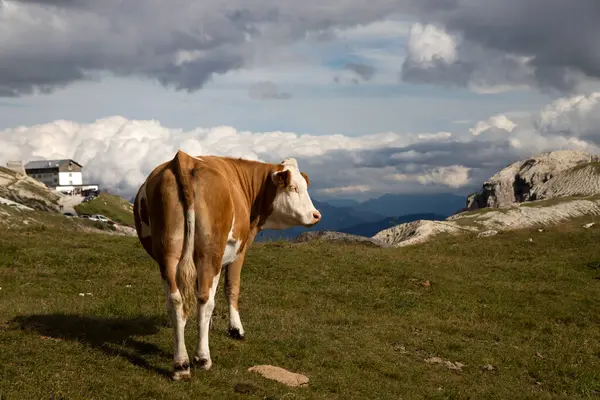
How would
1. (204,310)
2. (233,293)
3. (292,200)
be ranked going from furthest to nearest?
(233,293) → (292,200) → (204,310)

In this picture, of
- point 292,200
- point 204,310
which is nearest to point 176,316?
point 204,310

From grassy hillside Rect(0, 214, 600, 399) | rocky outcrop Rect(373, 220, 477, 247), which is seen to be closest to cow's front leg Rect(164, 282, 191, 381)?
grassy hillside Rect(0, 214, 600, 399)

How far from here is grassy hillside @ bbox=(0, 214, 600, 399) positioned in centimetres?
1177

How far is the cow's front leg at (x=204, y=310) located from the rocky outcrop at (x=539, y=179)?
90.8 m

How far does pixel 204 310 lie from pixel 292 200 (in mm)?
3553

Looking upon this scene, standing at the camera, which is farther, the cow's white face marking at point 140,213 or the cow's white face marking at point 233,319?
the cow's white face marking at point 233,319

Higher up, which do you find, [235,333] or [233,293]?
[233,293]

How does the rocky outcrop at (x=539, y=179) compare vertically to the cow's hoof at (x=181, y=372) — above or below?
above

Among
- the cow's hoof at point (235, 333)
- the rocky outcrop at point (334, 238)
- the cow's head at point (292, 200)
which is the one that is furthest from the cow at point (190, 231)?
the rocky outcrop at point (334, 238)

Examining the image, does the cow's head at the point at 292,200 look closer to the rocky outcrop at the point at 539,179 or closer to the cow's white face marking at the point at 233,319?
the cow's white face marking at the point at 233,319

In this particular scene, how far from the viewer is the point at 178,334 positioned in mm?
11461

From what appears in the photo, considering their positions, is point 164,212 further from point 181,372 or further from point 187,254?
point 181,372

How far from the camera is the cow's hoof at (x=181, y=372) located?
11375 mm

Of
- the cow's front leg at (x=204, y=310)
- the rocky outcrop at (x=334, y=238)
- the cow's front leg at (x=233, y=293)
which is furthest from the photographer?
the rocky outcrop at (x=334, y=238)
